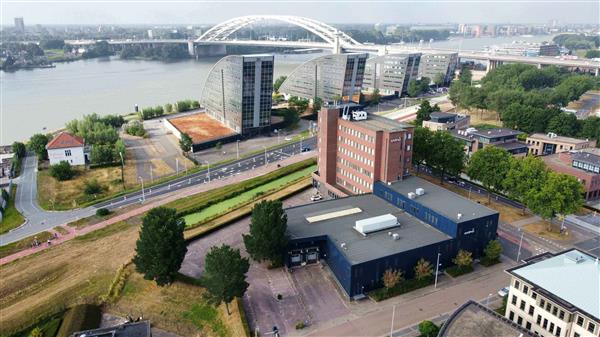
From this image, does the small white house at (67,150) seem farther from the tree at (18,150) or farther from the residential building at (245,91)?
the residential building at (245,91)

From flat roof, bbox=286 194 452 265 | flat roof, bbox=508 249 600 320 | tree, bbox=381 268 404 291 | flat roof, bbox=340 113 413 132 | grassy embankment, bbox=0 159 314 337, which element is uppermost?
flat roof, bbox=340 113 413 132

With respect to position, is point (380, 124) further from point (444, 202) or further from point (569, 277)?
point (569, 277)

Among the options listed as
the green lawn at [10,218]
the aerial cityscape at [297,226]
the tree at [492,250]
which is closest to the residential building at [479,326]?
the aerial cityscape at [297,226]

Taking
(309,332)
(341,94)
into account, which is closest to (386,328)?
(309,332)

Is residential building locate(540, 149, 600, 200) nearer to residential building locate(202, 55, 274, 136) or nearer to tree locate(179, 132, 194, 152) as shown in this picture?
residential building locate(202, 55, 274, 136)

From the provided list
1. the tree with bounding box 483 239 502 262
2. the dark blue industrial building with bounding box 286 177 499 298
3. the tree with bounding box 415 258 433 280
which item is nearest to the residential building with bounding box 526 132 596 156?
the dark blue industrial building with bounding box 286 177 499 298
